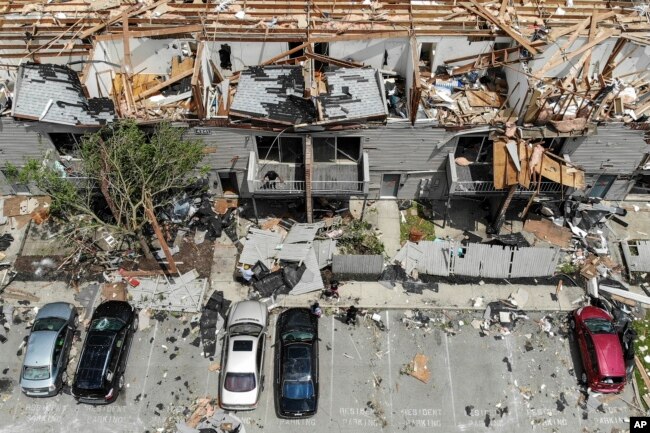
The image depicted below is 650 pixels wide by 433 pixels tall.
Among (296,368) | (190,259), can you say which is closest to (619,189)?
(296,368)

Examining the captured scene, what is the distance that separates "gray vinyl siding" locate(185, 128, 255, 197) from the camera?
20.1 metres

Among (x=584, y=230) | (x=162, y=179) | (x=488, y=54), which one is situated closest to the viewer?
(x=162, y=179)

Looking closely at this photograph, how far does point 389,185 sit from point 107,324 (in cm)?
1408

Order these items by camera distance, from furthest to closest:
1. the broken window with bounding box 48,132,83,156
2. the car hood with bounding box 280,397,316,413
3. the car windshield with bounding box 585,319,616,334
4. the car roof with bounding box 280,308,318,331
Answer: the broken window with bounding box 48,132,83,156, the car roof with bounding box 280,308,318,331, the car windshield with bounding box 585,319,616,334, the car hood with bounding box 280,397,316,413

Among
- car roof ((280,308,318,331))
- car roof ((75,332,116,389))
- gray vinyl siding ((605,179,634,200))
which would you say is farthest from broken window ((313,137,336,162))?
gray vinyl siding ((605,179,634,200))

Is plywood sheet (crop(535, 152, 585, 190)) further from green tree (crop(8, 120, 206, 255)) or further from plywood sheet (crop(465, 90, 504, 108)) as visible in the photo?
green tree (crop(8, 120, 206, 255))

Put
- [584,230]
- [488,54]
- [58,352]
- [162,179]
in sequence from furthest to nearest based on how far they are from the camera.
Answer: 1. [584,230]
2. [488,54]
3. [162,179]
4. [58,352]

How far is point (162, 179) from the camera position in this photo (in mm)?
19766

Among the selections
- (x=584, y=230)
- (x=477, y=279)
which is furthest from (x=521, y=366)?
(x=584, y=230)

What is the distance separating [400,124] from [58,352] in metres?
16.4

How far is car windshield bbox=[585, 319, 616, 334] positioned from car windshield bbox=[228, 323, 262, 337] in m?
13.5

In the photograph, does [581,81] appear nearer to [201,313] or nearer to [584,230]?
[584,230]

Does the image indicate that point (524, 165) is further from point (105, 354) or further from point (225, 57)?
point (105, 354)

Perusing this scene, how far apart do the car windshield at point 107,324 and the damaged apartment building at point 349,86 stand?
7070 mm
